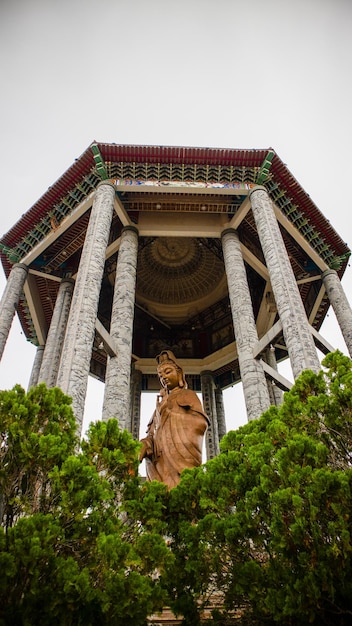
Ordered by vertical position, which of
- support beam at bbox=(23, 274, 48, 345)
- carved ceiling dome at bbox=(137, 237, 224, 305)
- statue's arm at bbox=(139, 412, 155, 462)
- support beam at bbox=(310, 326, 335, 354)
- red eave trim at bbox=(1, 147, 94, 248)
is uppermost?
carved ceiling dome at bbox=(137, 237, 224, 305)

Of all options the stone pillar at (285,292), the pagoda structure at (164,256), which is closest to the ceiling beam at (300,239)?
the pagoda structure at (164,256)

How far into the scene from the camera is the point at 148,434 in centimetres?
776

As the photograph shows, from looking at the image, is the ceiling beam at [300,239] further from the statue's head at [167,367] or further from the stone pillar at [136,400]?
the stone pillar at [136,400]

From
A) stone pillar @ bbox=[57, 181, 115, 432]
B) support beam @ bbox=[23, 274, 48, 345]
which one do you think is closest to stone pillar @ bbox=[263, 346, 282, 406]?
stone pillar @ bbox=[57, 181, 115, 432]

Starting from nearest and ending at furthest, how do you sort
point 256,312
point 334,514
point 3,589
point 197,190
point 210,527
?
point 3,589 < point 334,514 < point 210,527 < point 197,190 < point 256,312

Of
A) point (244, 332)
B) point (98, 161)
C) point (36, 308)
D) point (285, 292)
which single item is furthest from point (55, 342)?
point (285, 292)

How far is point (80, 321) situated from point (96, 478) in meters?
5.36

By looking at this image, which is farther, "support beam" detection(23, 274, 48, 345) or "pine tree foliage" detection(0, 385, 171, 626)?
"support beam" detection(23, 274, 48, 345)

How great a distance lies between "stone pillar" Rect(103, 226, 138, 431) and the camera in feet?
27.8

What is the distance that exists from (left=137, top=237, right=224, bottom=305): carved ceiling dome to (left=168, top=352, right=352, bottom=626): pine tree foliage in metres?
12.2

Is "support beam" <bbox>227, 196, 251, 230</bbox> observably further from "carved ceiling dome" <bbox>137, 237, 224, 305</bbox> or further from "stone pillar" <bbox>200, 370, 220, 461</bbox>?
"stone pillar" <bbox>200, 370, 220, 461</bbox>

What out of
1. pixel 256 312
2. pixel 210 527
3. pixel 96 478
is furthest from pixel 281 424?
pixel 256 312

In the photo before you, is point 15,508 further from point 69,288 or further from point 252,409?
point 69,288

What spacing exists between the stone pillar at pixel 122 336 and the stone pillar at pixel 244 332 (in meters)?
2.44
